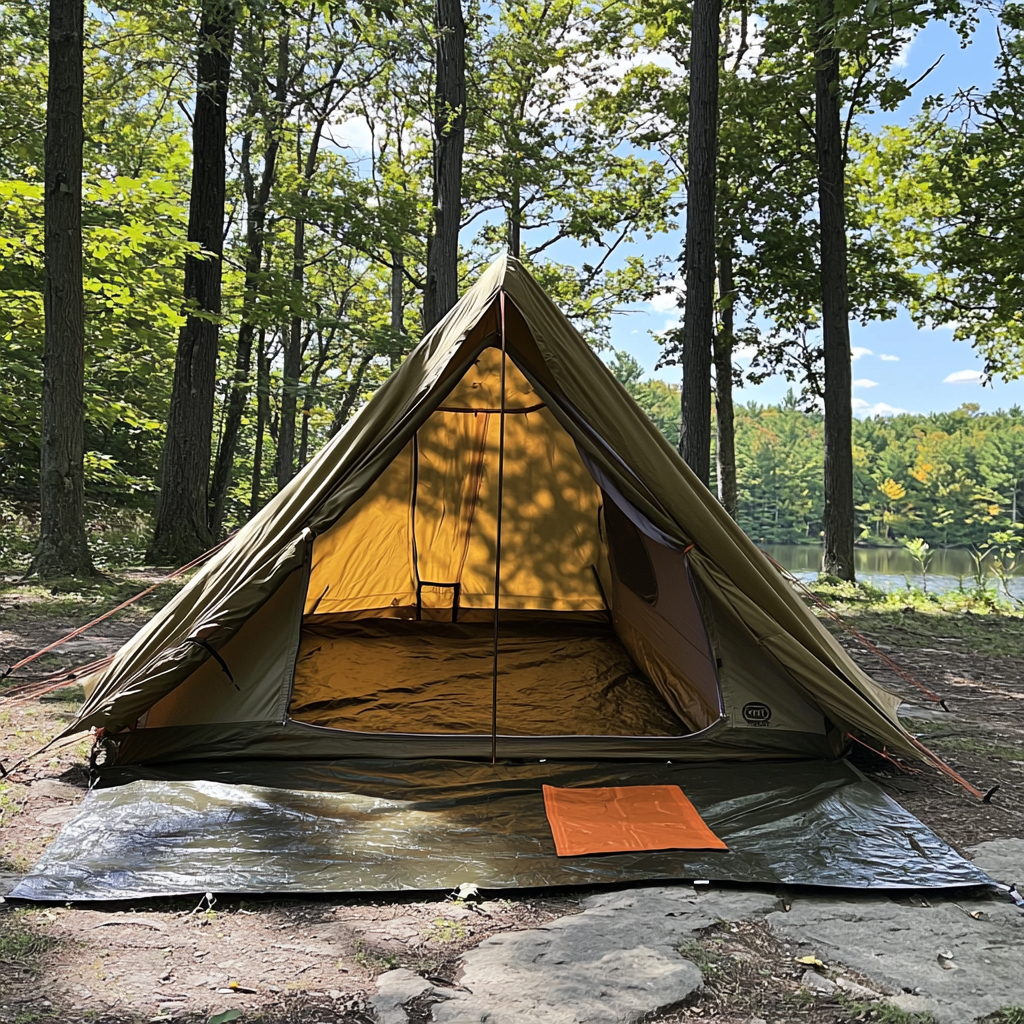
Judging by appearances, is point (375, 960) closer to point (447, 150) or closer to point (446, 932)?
point (446, 932)

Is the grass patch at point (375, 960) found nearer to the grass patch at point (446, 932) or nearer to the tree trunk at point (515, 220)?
the grass patch at point (446, 932)

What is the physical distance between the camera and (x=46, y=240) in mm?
6473

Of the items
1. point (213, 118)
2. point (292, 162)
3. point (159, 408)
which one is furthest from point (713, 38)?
point (292, 162)

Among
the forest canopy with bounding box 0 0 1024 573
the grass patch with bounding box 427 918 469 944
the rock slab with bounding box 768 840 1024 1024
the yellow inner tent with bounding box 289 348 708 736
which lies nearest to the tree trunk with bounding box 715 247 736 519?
the forest canopy with bounding box 0 0 1024 573

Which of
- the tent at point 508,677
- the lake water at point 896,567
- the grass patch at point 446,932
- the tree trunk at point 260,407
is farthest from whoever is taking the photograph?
the tree trunk at point 260,407

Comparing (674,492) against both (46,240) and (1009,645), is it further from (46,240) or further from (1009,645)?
A: (46,240)

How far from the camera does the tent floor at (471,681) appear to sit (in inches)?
143

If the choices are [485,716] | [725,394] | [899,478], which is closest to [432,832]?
[485,716]

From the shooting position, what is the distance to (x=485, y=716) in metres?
3.74

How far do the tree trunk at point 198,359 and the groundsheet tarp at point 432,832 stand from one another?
550cm

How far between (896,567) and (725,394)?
13.5 meters

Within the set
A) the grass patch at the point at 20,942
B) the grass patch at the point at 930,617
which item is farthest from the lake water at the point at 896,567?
the grass patch at the point at 20,942

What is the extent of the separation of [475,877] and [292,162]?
52.5 feet

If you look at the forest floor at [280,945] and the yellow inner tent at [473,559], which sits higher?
the yellow inner tent at [473,559]
